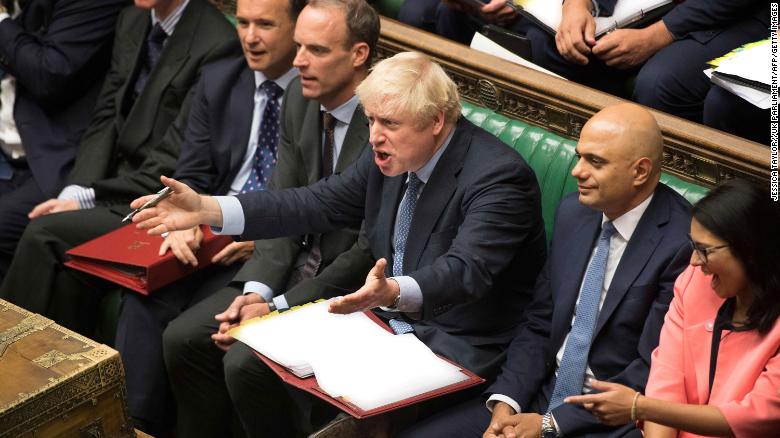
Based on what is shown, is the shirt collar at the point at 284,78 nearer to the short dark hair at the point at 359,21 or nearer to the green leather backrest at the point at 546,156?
the short dark hair at the point at 359,21

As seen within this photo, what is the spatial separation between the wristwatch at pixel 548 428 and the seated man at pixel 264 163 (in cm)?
98

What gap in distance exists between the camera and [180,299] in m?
3.76

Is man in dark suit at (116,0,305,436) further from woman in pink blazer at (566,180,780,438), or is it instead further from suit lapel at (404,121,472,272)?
woman in pink blazer at (566,180,780,438)

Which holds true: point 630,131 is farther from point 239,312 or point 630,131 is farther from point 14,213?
point 14,213

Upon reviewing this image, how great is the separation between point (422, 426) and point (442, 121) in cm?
79

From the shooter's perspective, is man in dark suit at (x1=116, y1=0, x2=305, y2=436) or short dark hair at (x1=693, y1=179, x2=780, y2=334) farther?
man in dark suit at (x1=116, y1=0, x2=305, y2=436)

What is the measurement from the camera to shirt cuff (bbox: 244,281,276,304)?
3486 millimetres

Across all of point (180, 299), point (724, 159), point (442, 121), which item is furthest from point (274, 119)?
point (724, 159)

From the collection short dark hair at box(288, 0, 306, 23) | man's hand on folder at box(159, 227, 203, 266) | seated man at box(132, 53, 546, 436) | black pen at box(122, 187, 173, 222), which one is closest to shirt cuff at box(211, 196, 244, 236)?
seated man at box(132, 53, 546, 436)

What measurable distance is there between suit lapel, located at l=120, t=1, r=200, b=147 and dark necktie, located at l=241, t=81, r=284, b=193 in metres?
0.50

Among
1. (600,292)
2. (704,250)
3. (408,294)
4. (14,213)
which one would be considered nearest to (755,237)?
(704,250)

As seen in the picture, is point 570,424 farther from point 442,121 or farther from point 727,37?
point 727,37

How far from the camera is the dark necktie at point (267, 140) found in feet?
12.8

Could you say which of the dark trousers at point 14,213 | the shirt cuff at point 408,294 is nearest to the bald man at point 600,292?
the shirt cuff at point 408,294
